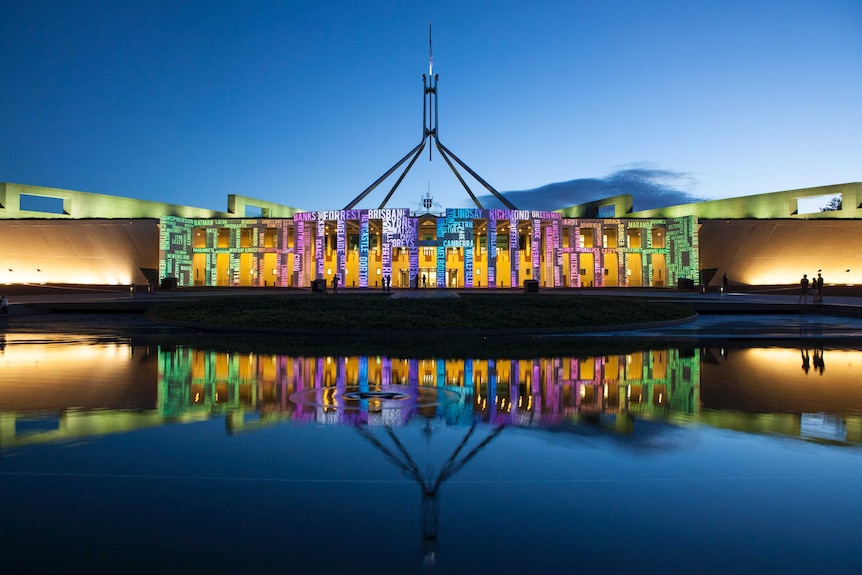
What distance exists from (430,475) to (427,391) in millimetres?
3504

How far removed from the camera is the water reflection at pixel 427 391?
643 centimetres

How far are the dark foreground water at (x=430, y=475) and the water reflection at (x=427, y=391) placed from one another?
2.2 inches

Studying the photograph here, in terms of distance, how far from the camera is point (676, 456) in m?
5.14

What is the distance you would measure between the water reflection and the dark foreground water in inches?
2.2

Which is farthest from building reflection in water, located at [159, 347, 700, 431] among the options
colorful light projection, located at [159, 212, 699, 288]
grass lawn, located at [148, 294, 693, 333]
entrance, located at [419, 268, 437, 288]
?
entrance, located at [419, 268, 437, 288]

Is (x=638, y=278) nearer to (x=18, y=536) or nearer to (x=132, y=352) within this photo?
(x=132, y=352)

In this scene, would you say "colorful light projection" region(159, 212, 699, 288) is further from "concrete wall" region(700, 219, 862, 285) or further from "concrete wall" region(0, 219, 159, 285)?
"concrete wall" region(700, 219, 862, 285)

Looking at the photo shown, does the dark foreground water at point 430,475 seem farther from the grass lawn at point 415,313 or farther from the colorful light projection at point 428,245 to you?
the colorful light projection at point 428,245

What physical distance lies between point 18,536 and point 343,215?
43186mm

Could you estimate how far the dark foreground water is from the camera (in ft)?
11.0

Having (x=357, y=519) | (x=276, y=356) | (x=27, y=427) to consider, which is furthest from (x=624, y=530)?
(x=276, y=356)

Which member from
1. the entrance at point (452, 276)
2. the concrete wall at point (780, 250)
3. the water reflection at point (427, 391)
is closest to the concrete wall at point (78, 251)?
the entrance at point (452, 276)

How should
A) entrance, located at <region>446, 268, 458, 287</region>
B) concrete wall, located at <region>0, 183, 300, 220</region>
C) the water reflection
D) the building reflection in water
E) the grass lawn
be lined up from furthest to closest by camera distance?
entrance, located at <region>446, 268, 458, 287</region>, concrete wall, located at <region>0, 183, 300, 220</region>, the grass lawn, the building reflection in water, the water reflection

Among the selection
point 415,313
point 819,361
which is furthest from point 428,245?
point 819,361
